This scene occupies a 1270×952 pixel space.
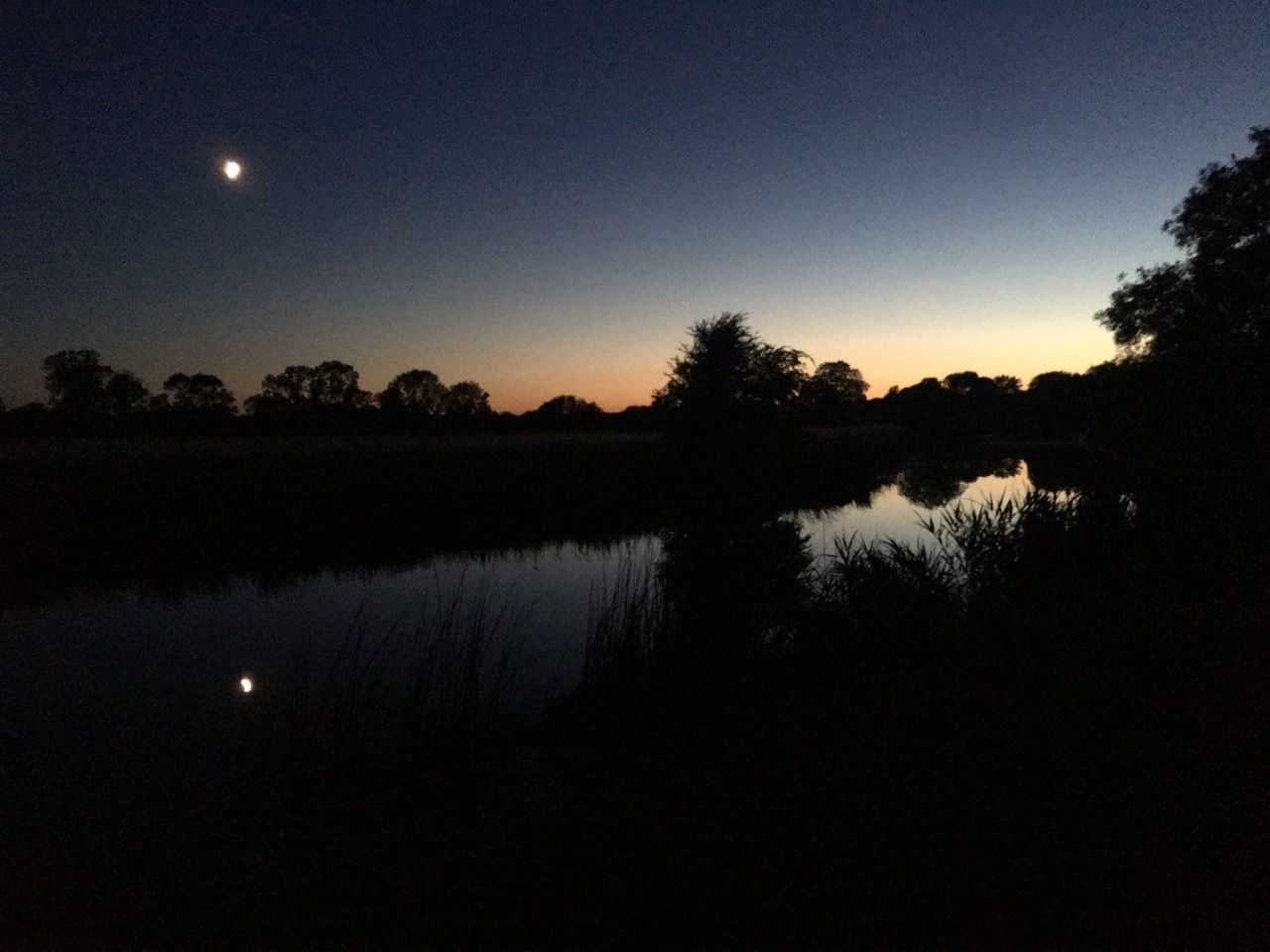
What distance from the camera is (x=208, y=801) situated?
6.06 metres

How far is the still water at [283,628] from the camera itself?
A: 9.34m

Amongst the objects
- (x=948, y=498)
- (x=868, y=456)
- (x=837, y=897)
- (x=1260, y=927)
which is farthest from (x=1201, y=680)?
(x=868, y=456)

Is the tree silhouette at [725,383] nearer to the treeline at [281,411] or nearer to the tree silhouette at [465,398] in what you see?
the treeline at [281,411]

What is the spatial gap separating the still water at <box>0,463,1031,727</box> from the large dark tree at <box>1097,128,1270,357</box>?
9.61 meters

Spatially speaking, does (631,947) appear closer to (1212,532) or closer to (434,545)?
(1212,532)

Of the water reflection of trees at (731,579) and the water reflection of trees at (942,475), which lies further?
the water reflection of trees at (942,475)

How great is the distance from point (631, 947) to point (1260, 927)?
9.76 feet

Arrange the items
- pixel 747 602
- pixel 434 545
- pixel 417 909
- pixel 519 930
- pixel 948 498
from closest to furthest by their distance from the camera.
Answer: pixel 519 930 → pixel 417 909 → pixel 747 602 → pixel 434 545 → pixel 948 498

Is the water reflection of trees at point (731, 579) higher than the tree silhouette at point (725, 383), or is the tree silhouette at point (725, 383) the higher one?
the tree silhouette at point (725, 383)

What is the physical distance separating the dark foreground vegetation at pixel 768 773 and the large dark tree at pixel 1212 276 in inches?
240

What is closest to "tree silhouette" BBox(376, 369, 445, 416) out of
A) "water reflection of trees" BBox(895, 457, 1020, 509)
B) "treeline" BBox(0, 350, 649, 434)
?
"treeline" BBox(0, 350, 649, 434)

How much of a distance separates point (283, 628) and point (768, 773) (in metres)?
10.9

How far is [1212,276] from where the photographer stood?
61.3 feet

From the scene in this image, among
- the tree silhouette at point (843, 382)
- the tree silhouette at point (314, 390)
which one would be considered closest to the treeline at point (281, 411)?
the tree silhouette at point (314, 390)
